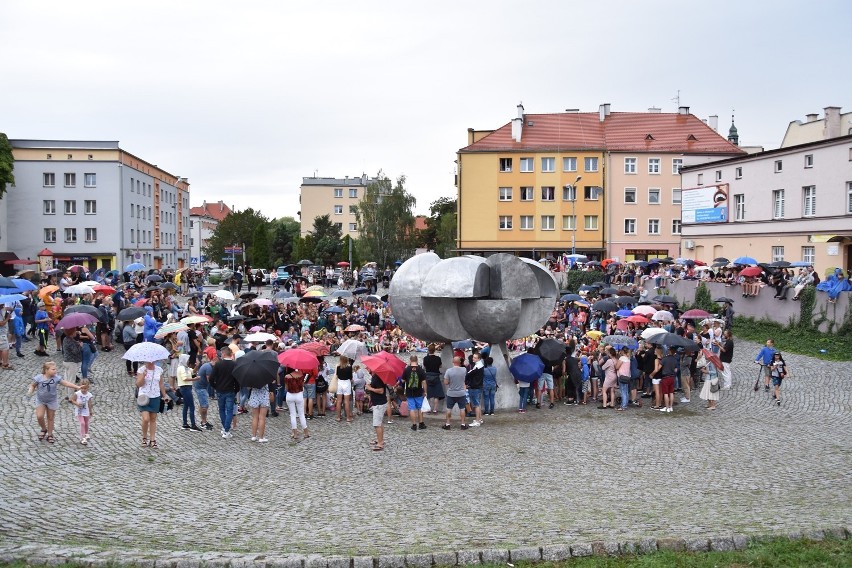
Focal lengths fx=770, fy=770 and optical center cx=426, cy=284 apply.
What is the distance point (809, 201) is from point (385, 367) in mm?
33534

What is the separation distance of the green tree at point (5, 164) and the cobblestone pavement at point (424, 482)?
45.0m

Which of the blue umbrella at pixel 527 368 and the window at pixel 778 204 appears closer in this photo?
the blue umbrella at pixel 527 368

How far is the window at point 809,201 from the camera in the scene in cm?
4041

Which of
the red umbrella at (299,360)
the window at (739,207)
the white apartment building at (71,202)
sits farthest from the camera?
the white apartment building at (71,202)

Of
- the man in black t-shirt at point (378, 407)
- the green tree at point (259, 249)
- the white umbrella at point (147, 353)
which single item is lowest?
the man in black t-shirt at point (378, 407)

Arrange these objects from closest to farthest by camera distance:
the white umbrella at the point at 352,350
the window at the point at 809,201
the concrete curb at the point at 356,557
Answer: the concrete curb at the point at 356,557
the white umbrella at the point at 352,350
the window at the point at 809,201

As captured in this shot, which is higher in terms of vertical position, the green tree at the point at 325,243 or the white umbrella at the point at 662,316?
the green tree at the point at 325,243

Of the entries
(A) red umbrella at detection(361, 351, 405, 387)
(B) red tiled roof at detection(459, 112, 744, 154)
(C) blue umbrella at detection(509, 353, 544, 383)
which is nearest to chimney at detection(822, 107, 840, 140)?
(B) red tiled roof at detection(459, 112, 744, 154)

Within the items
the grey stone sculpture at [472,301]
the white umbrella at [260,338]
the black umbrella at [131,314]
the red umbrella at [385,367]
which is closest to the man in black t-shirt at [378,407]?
the red umbrella at [385,367]

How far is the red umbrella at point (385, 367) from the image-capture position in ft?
49.9

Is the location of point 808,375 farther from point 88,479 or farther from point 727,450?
point 88,479

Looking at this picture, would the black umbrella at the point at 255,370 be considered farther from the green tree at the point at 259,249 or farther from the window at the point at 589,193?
the green tree at the point at 259,249

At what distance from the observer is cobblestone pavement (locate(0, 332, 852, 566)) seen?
31.4 feet

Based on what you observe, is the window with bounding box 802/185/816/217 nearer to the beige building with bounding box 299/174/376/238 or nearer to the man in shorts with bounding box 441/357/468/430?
the man in shorts with bounding box 441/357/468/430
